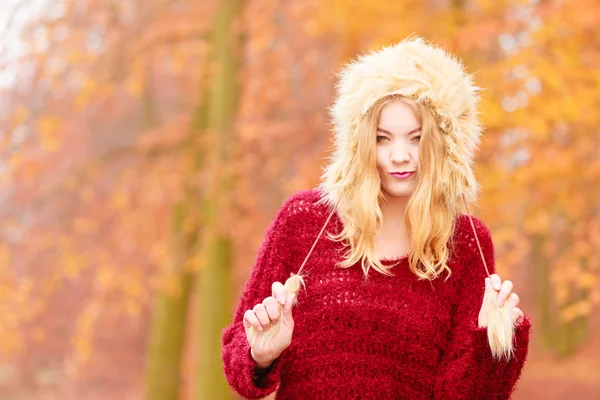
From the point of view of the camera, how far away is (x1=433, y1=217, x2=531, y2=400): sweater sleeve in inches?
99.7

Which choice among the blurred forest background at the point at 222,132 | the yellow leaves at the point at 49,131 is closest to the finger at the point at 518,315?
the blurred forest background at the point at 222,132

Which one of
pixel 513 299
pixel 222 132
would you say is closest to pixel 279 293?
pixel 513 299

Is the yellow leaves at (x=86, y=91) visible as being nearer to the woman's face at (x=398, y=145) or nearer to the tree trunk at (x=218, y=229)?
the tree trunk at (x=218, y=229)

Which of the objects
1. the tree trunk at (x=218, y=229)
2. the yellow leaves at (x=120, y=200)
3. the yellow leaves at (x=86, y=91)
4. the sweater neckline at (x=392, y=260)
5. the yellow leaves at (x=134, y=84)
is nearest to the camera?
the sweater neckline at (x=392, y=260)

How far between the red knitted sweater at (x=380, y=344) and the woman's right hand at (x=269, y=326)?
0.07 metres

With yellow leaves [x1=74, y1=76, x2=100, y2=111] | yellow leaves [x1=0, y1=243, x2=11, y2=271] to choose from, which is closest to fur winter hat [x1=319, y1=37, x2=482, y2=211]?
yellow leaves [x1=74, y1=76, x2=100, y2=111]

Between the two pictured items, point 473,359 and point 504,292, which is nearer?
point 504,292

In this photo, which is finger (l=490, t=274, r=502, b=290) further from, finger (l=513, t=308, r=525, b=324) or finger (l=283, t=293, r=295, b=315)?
finger (l=283, t=293, r=295, b=315)

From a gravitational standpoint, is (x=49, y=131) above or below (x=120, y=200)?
below

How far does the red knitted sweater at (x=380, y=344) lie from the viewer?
101 inches

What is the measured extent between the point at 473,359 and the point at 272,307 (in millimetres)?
573

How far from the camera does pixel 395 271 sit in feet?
8.70

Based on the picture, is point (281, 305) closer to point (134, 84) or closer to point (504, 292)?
point (504, 292)

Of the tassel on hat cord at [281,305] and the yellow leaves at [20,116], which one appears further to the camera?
the yellow leaves at [20,116]
